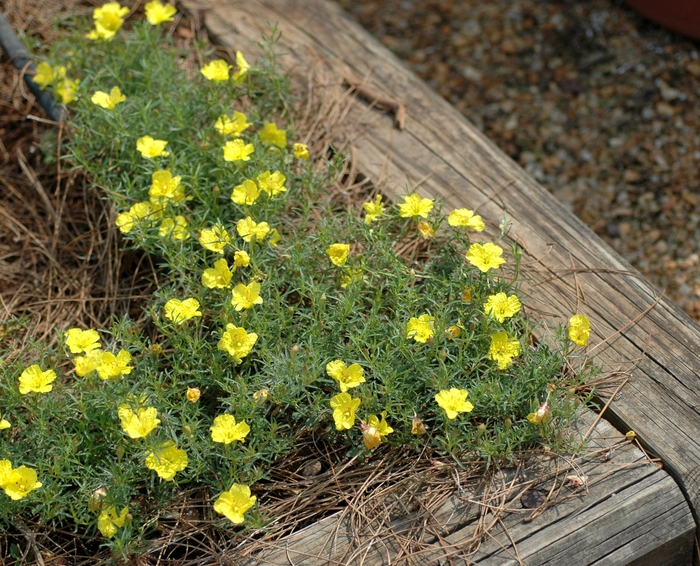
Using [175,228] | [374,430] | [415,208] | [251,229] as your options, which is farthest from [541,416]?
[175,228]

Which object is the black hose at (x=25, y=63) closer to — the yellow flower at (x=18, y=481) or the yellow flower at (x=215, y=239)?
the yellow flower at (x=215, y=239)

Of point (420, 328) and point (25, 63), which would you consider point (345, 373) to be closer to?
point (420, 328)

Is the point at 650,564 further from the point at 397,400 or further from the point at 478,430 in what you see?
the point at 397,400

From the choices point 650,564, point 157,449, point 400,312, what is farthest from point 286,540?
point 650,564

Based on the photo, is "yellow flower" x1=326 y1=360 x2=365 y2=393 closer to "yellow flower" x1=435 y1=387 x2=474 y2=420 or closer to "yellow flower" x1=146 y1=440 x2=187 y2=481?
"yellow flower" x1=435 y1=387 x2=474 y2=420

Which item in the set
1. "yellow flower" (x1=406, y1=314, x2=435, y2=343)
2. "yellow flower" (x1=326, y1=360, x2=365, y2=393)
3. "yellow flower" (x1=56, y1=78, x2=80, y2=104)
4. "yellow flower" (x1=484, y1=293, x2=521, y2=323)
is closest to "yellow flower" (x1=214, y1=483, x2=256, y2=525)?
"yellow flower" (x1=326, y1=360, x2=365, y2=393)

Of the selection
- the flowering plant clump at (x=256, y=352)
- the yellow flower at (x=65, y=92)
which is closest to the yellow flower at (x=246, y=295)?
the flowering plant clump at (x=256, y=352)
